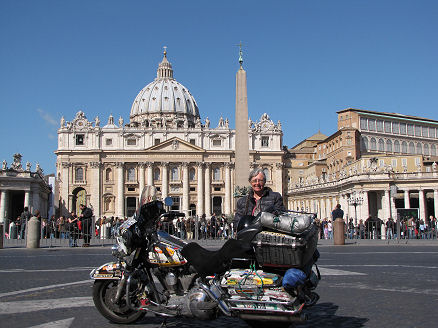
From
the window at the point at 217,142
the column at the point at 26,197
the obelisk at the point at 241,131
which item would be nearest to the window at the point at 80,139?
the window at the point at 217,142

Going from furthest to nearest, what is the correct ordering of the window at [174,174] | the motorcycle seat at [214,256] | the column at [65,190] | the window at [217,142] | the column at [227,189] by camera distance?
1. the window at [217,142]
2. the column at [227,189]
3. the window at [174,174]
4. the column at [65,190]
5. the motorcycle seat at [214,256]

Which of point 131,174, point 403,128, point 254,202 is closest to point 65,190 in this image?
point 131,174

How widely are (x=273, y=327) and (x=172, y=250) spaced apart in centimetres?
115

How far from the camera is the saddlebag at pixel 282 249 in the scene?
4.23 meters

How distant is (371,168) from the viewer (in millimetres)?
48875

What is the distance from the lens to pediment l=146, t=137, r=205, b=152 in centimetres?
7338

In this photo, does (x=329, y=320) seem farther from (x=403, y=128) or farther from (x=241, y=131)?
(x=403, y=128)

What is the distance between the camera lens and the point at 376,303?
612 cm

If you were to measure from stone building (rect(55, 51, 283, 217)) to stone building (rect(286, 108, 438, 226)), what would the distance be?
21.8 ft

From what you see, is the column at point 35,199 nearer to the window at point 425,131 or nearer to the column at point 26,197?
the column at point 26,197

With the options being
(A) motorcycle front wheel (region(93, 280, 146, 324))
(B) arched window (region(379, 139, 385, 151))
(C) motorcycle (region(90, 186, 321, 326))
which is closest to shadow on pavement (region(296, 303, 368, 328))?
(C) motorcycle (region(90, 186, 321, 326))

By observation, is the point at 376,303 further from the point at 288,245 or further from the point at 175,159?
the point at 175,159

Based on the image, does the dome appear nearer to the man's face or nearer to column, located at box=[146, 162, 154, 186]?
column, located at box=[146, 162, 154, 186]

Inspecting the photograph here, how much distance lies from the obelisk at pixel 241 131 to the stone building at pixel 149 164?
51.9m
